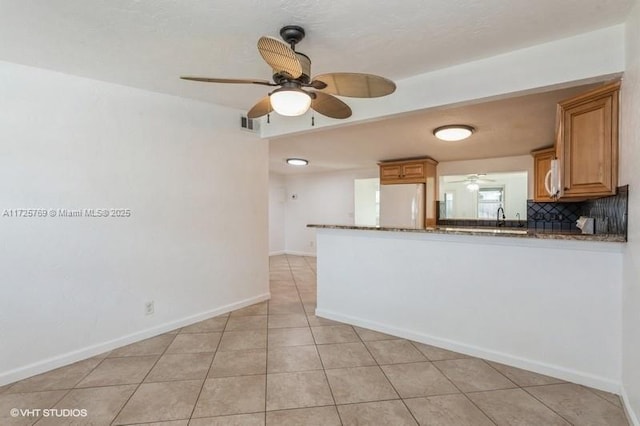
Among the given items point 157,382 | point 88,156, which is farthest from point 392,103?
point 157,382

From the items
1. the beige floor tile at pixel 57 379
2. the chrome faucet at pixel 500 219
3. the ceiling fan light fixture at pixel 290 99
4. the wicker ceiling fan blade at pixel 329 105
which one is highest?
the wicker ceiling fan blade at pixel 329 105

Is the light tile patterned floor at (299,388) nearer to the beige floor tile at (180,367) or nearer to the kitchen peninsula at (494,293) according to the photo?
the beige floor tile at (180,367)

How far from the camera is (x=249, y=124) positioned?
358 centimetres

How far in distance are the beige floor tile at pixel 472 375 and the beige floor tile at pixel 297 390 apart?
0.89 m

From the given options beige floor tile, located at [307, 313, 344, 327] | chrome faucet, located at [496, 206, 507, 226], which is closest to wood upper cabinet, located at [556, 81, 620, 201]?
beige floor tile, located at [307, 313, 344, 327]

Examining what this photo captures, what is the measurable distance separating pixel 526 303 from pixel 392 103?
190cm

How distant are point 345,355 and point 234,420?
1009 millimetres

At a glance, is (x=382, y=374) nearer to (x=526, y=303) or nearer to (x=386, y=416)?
(x=386, y=416)

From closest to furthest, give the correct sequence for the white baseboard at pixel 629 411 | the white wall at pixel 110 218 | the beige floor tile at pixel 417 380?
the white baseboard at pixel 629 411 → the beige floor tile at pixel 417 380 → the white wall at pixel 110 218

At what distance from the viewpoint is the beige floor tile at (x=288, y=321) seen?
3053mm

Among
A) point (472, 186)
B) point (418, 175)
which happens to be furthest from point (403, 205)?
point (472, 186)

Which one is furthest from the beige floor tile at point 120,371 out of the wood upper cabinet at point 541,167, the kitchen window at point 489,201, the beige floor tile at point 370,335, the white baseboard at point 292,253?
the kitchen window at point 489,201

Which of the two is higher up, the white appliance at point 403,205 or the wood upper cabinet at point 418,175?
the wood upper cabinet at point 418,175

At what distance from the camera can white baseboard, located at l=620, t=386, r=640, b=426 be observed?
157 centimetres
